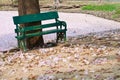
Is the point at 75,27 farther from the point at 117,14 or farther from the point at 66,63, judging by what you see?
the point at 66,63

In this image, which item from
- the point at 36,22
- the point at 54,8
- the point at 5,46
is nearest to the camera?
the point at 36,22

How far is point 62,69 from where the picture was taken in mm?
9227

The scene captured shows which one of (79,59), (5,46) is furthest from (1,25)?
(79,59)

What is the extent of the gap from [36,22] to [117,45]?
2749 mm

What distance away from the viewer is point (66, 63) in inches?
389

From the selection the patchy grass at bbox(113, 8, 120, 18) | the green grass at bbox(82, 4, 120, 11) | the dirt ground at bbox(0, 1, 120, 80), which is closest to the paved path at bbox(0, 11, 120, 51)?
the patchy grass at bbox(113, 8, 120, 18)

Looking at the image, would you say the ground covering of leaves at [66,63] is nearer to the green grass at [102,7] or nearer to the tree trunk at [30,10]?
the tree trunk at [30,10]

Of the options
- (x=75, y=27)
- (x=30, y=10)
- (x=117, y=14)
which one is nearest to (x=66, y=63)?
(x=30, y=10)

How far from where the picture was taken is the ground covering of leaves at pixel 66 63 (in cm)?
852

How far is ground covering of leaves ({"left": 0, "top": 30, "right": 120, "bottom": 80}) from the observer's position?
28.0 feet

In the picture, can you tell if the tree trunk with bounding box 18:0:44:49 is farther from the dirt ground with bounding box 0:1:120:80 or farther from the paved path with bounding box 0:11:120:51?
the paved path with bounding box 0:11:120:51

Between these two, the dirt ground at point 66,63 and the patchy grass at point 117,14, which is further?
the patchy grass at point 117,14

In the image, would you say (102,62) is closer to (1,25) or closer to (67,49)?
(67,49)

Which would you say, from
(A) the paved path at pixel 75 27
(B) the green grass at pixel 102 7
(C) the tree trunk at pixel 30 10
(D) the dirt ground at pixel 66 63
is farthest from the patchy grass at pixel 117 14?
(C) the tree trunk at pixel 30 10
